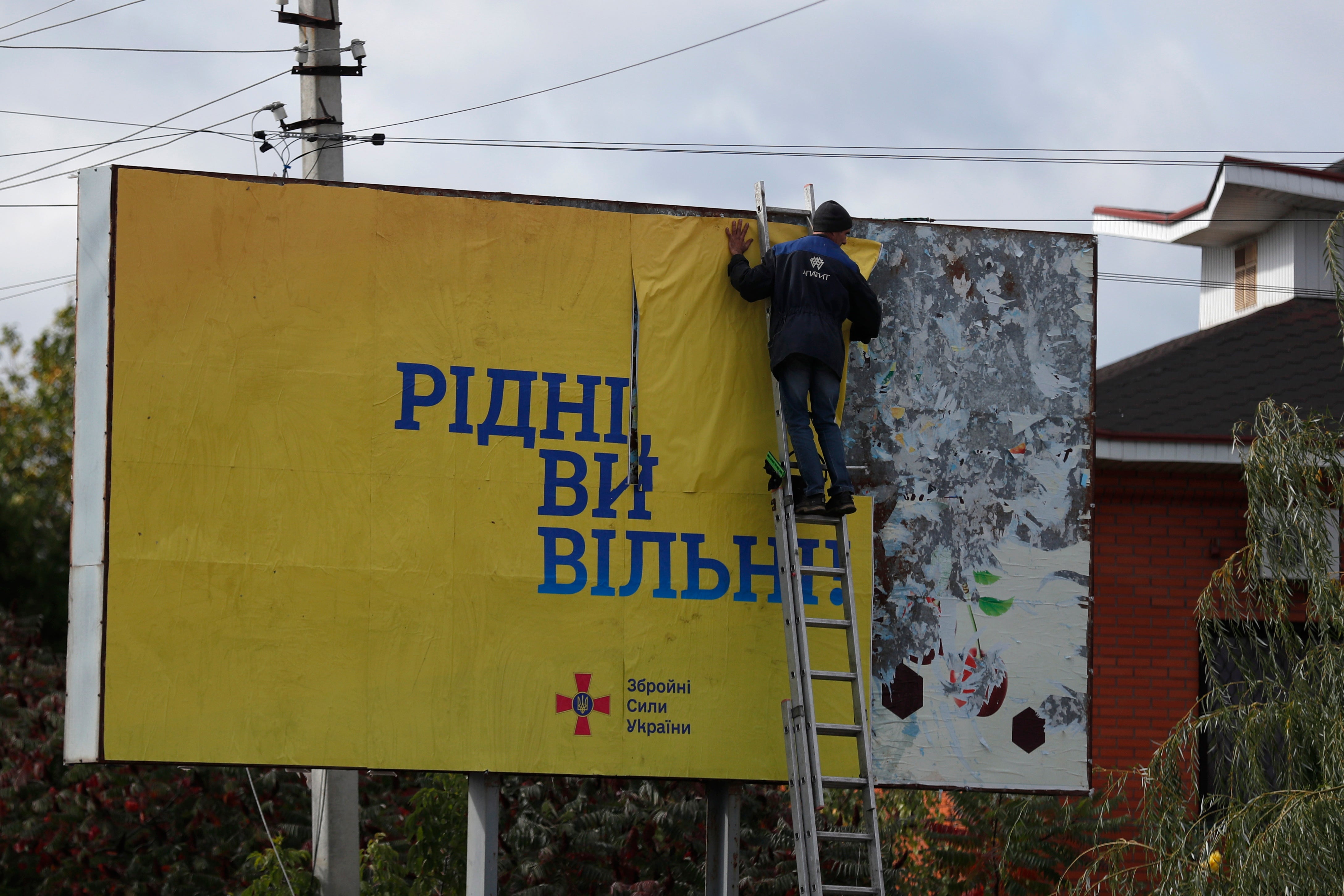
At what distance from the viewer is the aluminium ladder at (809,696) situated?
7.21 meters

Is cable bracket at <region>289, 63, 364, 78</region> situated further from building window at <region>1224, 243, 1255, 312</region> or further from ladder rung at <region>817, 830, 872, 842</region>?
building window at <region>1224, 243, 1255, 312</region>

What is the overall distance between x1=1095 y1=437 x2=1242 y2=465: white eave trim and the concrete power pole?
6520 millimetres

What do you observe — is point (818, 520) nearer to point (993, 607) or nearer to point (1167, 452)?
point (993, 607)

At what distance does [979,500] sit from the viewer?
872 cm

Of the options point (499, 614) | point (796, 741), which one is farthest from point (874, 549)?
point (499, 614)

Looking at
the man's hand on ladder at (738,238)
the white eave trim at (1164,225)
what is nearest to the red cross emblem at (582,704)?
the man's hand on ladder at (738,238)

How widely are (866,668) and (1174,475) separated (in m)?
4.88

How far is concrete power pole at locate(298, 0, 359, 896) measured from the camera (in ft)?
34.5

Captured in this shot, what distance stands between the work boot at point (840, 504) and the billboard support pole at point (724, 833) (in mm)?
1745

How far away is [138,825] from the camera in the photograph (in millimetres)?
13484

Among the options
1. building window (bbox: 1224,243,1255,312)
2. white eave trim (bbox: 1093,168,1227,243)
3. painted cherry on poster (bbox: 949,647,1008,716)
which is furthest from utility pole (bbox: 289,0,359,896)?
building window (bbox: 1224,243,1255,312)

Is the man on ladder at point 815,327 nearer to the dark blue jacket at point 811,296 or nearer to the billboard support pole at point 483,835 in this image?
the dark blue jacket at point 811,296

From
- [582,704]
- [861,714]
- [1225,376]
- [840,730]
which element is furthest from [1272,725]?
[1225,376]

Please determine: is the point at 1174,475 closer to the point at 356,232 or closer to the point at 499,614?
the point at 499,614
